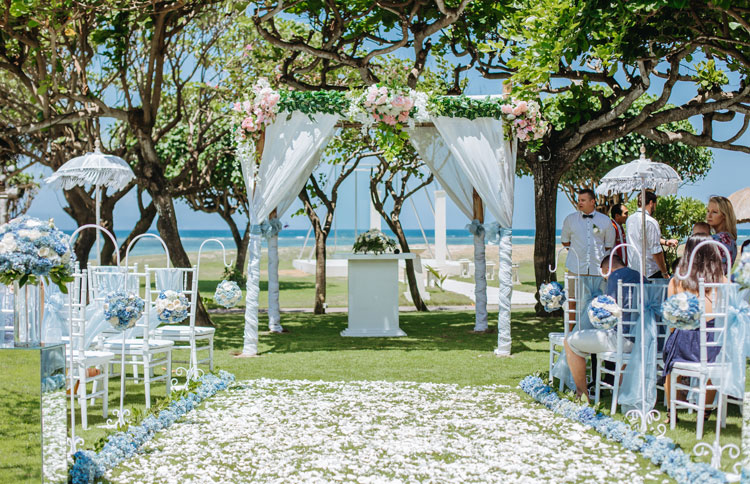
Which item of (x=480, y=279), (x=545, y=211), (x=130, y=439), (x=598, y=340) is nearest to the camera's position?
(x=130, y=439)

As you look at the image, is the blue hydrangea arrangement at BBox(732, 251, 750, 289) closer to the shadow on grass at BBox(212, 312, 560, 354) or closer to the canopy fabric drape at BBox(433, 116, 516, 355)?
the canopy fabric drape at BBox(433, 116, 516, 355)

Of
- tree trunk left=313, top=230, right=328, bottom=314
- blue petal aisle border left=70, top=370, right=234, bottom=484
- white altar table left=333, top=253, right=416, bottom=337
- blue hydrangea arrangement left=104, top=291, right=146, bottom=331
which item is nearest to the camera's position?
blue petal aisle border left=70, top=370, right=234, bottom=484

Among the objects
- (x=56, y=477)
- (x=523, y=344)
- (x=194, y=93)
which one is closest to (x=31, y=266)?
(x=56, y=477)

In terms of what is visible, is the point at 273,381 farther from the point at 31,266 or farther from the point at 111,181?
the point at 31,266

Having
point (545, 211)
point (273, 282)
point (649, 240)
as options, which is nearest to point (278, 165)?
point (273, 282)

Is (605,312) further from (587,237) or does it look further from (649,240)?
(587,237)

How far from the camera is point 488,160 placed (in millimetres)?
8344

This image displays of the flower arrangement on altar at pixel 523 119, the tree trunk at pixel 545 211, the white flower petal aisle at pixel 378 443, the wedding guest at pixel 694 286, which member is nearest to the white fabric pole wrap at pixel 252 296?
the white flower petal aisle at pixel 378 443

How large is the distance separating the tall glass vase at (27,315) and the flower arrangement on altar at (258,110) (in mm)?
4823

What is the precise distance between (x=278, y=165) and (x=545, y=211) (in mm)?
5694

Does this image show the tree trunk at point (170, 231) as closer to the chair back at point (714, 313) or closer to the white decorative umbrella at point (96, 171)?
the white decorative umbrella at point (96, 171)

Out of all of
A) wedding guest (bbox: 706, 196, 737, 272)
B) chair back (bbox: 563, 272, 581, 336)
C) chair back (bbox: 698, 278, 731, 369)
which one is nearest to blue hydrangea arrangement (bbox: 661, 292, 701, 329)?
chair back (bbox: 698, 278, 731, 369)

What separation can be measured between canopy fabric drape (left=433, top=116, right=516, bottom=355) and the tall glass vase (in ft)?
18.1

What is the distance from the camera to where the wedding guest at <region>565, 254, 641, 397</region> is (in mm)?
5152
